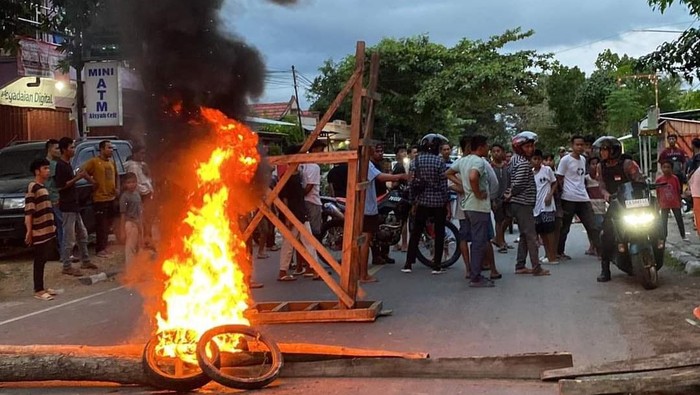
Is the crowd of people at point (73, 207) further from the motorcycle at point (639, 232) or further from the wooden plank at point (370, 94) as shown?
the motorcycle at point (639, 232)

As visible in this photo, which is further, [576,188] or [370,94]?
[576,188]

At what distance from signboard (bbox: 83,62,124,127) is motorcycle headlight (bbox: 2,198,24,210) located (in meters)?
1.71

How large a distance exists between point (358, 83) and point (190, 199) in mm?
1963

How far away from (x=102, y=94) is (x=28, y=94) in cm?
772

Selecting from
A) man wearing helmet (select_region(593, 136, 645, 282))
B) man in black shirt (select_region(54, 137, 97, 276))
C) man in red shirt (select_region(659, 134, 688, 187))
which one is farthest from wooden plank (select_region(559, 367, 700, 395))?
man in red shirt (select_region(659, 134, 688, 187))

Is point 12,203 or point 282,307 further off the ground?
point 12,203

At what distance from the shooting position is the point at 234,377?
471cm

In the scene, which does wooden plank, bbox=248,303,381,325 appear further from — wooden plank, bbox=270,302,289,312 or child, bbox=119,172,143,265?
child, bbox=119,172,143,265

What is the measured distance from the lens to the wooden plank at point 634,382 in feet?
13.0

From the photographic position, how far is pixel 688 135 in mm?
21797

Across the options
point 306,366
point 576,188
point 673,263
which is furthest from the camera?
point 576,188

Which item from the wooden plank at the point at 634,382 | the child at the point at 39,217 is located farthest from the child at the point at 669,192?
the child at the point at 39,217

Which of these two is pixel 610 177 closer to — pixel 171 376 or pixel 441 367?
pixel 441 367

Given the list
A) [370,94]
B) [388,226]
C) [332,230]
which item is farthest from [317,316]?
[388,226]
